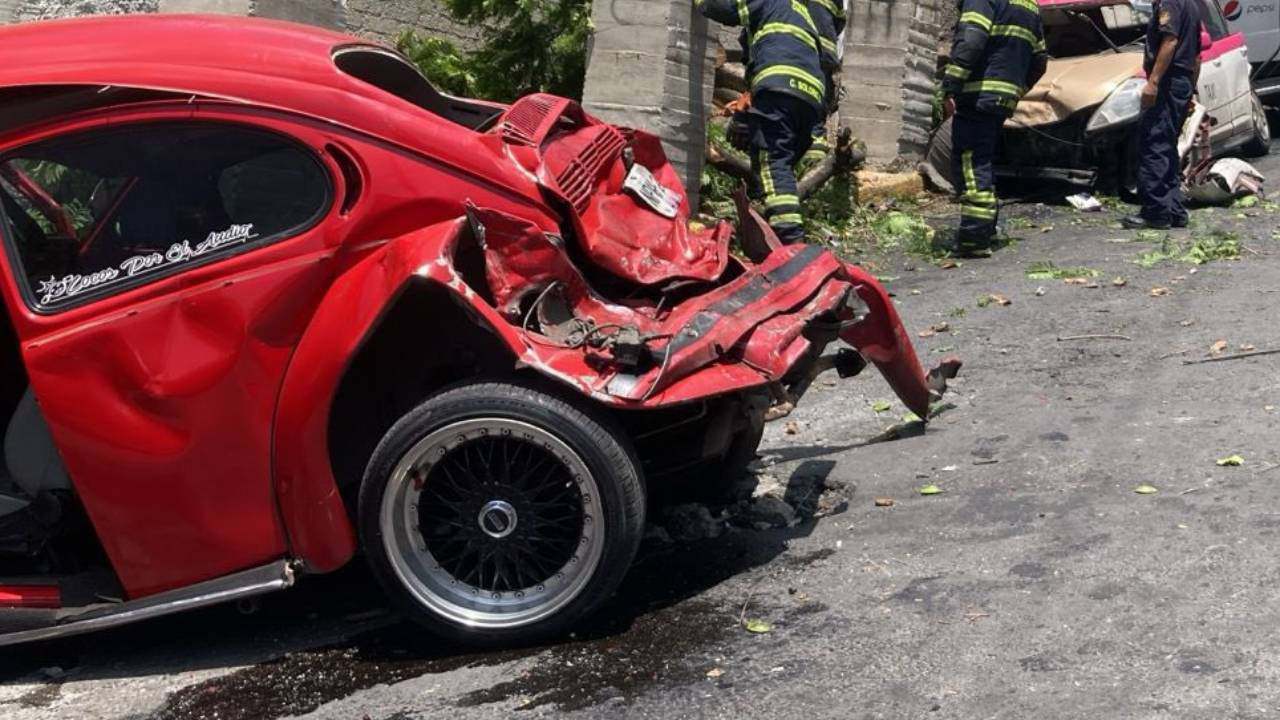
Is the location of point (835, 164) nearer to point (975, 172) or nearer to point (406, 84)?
point (975, 172)

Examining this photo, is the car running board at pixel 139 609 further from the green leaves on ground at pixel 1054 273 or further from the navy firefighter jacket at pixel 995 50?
the navy firefighter jacket at pixel 995 50

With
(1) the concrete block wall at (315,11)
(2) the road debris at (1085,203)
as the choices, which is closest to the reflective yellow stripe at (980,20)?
(2) the road debris at (1085,203)

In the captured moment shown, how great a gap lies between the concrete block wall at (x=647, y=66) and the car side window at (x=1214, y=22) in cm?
578

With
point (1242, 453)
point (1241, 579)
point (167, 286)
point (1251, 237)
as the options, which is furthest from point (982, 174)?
point (167, 286)

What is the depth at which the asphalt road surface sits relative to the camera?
3.77 m

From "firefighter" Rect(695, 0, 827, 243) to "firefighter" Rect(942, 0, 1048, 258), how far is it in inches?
64.8

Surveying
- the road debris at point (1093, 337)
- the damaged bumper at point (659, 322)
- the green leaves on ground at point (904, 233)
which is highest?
the damaged bumper at point (659, 322)

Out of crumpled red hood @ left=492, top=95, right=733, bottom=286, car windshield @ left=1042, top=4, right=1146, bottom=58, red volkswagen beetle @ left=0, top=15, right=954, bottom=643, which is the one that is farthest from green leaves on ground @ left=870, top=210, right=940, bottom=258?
red volkswagen beetle @ left=0, top=15, right=954, bottom=643

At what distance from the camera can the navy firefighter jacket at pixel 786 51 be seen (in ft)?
28.3

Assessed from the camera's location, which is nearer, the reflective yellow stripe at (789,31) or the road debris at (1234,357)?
the road debris at (1234,357)

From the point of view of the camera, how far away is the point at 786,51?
28.4ft

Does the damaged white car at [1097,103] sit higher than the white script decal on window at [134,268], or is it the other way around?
the white script decal on window at [134,268]

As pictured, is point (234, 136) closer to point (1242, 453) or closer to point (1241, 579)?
point (1241, 579)

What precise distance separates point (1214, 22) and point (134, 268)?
11.5 metres
